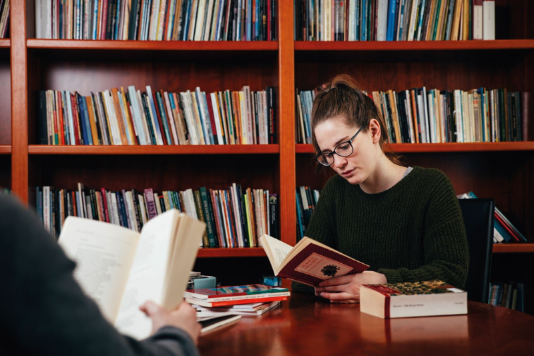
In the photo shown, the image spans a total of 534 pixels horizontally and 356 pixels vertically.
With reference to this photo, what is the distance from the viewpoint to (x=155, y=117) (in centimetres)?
233

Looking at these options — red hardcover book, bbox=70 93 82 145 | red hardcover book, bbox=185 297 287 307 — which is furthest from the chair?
red hardcover book, bbox=70 93 82 145

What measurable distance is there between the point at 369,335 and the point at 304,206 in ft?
4.62

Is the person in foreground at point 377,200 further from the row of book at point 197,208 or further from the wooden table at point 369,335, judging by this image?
the row of book at point 197,208

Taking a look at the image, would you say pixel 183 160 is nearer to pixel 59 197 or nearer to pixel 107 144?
pixel 107 144

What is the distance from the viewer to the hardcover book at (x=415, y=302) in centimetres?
114

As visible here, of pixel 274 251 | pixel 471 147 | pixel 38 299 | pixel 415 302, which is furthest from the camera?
pixel 471 147

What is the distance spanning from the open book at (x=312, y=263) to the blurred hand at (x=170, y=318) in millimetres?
495

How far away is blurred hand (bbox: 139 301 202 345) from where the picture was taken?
72 cm

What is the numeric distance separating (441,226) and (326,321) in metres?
0.58

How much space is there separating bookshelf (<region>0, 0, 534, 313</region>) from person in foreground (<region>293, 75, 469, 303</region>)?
0.49 m

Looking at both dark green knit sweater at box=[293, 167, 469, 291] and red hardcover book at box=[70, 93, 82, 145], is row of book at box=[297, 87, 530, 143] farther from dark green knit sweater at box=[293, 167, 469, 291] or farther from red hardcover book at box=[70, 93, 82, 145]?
red hardcover book at box=[70, 93, 82, 145]

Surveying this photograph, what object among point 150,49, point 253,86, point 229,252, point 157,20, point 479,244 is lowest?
point 229,252

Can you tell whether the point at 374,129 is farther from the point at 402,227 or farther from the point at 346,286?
the point at 346,286

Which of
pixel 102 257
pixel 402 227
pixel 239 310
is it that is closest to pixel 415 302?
pixel 239 310
